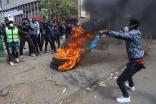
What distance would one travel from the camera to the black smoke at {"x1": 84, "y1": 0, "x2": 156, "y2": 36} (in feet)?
27.4

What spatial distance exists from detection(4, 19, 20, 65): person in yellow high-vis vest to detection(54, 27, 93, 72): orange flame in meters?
1.54

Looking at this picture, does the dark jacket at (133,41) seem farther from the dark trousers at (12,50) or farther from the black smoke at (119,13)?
the dark trousers at (12,50)

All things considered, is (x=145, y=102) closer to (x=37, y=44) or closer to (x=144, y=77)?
(x=144, y=77)

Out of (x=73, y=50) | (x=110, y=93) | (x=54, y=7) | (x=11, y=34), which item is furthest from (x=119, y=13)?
(x=54, y=7)

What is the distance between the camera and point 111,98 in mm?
8469

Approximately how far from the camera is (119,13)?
9.24 m

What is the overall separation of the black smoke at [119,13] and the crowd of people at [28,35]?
271 cm

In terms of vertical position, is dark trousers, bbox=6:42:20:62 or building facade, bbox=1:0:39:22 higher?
building facade, bbox=1:0:39:22

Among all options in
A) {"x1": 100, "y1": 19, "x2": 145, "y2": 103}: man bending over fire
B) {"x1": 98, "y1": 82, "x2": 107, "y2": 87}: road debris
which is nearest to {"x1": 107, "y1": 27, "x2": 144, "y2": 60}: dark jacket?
{"x1": 100, "y1": 19, "x2": 145, "y2": 103}: man bending over fire

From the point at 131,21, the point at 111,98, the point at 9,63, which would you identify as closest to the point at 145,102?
the point at 111,98

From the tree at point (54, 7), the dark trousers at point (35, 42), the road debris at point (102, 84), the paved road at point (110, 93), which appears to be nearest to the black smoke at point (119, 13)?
the paved road at point (110, 93)

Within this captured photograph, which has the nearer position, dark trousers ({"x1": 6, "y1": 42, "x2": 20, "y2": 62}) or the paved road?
the paved road

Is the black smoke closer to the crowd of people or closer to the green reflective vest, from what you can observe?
the green reflective vest

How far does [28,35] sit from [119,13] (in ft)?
15.7
